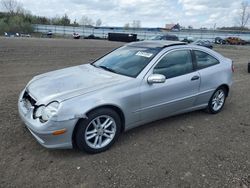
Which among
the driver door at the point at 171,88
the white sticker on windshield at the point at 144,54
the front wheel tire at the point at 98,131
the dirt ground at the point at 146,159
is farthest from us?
the white sticker on windshield at the point at 144,54

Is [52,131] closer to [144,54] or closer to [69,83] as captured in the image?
[69,83]

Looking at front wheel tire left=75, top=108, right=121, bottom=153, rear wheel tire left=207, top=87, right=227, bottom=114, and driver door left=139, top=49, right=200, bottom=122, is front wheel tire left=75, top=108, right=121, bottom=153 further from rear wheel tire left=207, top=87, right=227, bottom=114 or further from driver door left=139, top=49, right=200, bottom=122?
rear wheel tire left=207, top=87, right=227, bottom=114

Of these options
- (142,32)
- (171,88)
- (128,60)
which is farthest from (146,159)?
(142,32)

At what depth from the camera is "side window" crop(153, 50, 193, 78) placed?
3971 millimetres

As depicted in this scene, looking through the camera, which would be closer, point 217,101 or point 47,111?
point 47,111

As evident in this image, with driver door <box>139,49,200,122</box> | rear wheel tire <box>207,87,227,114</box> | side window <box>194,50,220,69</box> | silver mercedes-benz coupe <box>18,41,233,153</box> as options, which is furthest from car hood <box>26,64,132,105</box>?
rear wheel tire <box>207,87,227,114</box>

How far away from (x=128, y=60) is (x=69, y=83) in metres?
1.15

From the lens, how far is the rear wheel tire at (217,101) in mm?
4938

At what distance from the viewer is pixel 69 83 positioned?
139 inches

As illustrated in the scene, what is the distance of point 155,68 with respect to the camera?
387 centimetres

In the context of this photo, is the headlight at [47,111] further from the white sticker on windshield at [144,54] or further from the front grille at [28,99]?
the white sticker on windshield at [144,54]

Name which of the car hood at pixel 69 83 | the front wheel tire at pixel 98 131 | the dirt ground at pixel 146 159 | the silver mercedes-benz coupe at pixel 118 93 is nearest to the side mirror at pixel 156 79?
the silver mercedes-benz coupe at pixel 118 93

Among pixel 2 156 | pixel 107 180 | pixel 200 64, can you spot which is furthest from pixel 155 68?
pixel 2 156

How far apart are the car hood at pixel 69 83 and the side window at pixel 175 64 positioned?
2.20 ft
